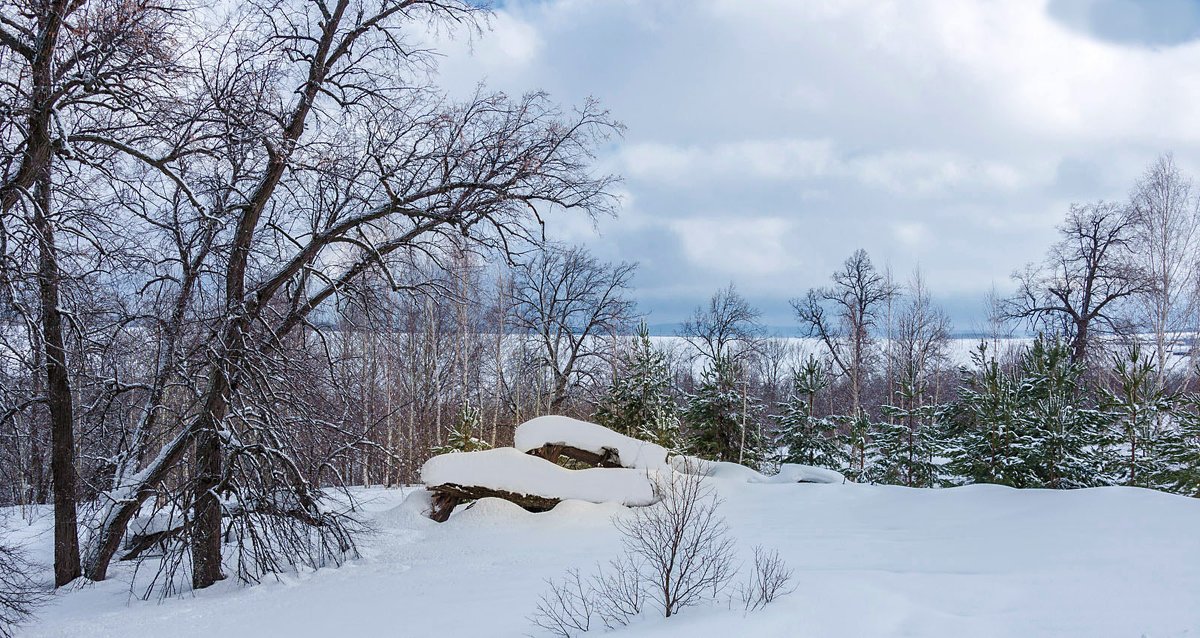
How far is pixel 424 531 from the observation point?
11883 mm

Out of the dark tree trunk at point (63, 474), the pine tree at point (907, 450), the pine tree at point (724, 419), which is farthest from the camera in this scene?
the pine tree at point (724, 419)

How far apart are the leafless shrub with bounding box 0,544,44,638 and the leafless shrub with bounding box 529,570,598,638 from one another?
4.45m

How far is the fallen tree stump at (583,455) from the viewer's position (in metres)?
13.6

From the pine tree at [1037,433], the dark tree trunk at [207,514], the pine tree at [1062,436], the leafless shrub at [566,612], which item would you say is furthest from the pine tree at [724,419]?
the dark tree trunk at [207,514]

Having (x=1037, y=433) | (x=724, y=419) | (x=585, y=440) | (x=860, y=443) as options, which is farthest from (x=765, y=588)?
(x=724, y=419)

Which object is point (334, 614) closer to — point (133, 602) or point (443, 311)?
point (133, 602)

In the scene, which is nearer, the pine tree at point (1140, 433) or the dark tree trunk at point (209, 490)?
the dark tree trunk at point (209, 490)

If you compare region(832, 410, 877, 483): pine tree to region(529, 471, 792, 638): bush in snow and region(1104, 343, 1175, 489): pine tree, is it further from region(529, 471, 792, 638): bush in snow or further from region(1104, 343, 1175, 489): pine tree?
region(529, 471, 792, 638): bush in snow

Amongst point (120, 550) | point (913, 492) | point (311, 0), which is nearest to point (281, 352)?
point (311, 0)

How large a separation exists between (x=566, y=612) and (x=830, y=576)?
9.30 ft

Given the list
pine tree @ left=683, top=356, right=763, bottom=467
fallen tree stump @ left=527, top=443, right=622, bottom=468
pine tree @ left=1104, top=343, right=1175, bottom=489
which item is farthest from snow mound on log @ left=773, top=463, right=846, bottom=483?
pine tree @ left=1104, top=343, right=1175, bottom=489

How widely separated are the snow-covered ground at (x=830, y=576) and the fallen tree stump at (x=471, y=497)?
0.25m

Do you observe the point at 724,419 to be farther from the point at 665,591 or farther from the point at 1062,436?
the point at 665,591

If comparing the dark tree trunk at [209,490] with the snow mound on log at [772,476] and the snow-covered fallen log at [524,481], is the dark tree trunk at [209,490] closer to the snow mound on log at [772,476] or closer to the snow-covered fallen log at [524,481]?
the snow-covered fallen log at [524,481]
